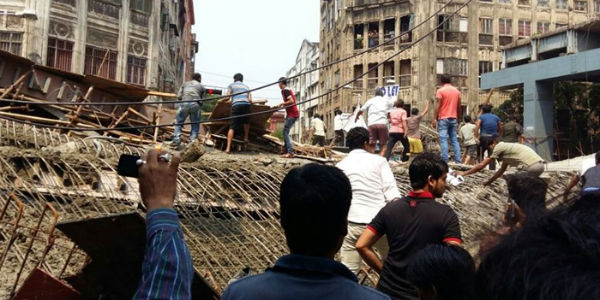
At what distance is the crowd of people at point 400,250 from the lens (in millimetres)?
852

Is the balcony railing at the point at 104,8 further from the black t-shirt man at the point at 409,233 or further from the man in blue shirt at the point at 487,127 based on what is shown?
the black t-shirt man at the point at 409,233

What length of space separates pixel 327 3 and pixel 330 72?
19.1 feet

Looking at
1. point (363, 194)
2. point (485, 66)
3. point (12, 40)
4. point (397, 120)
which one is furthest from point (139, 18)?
point (485, 66)

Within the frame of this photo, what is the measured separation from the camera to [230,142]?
28.5ft

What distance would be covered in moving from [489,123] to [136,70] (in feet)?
51.9

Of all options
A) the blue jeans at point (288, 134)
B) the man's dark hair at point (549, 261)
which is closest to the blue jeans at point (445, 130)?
the blue jeans at point (288, 134)

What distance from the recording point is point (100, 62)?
771 inches

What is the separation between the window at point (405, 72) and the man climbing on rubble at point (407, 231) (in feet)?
92.7

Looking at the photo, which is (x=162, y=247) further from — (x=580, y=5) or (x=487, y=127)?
(x=580, y=5)

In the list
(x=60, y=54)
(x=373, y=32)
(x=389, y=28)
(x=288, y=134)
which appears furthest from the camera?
(x=373, y=32)

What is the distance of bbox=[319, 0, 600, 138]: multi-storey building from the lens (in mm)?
29859

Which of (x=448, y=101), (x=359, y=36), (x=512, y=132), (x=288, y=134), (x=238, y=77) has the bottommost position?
(x=288, y=134)

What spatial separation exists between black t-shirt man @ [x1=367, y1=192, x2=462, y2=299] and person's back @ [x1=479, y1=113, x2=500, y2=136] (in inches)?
257

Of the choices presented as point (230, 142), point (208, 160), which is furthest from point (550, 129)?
point (208, 160)
